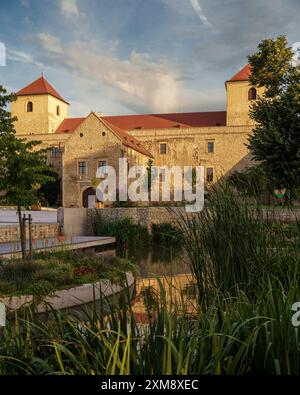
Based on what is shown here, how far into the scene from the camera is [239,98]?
38.2 meters

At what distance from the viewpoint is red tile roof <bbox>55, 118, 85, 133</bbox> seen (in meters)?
41.1

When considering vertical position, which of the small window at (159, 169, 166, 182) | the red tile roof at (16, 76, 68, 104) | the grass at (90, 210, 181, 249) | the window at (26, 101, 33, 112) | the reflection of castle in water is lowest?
the grass at (90, 210, 181, 249)

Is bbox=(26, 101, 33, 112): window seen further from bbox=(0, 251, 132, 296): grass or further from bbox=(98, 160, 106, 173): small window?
bbox=(0, 251, 132, 296): grass

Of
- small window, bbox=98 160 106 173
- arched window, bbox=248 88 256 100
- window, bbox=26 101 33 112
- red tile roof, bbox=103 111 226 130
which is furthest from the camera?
window, bbox=26 101 33 112

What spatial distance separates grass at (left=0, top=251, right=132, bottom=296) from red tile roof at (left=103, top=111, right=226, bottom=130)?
103 feet

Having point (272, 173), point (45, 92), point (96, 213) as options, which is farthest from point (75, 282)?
point (45, 92)

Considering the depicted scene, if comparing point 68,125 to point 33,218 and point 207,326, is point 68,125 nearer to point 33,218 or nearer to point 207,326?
point 33,218

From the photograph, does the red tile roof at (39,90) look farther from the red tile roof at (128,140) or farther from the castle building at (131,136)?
the red tile roof at (128,140)

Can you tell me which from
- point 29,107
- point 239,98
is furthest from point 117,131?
point 29,107

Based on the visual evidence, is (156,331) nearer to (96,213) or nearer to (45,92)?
(96,213)

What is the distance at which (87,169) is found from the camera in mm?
32875

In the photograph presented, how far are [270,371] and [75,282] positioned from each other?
5918mm

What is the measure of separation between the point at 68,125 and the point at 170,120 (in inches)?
Result: 417

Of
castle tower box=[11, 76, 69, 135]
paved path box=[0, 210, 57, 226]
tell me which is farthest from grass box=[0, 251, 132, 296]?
castle tower box=[11, 76, 69, 135]
